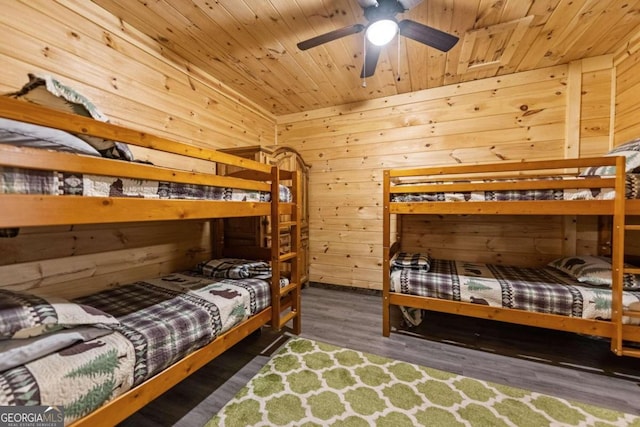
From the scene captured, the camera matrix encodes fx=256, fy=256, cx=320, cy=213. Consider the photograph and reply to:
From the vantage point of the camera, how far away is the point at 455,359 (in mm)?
1997

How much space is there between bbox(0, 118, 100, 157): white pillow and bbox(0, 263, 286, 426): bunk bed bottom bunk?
0.62 m

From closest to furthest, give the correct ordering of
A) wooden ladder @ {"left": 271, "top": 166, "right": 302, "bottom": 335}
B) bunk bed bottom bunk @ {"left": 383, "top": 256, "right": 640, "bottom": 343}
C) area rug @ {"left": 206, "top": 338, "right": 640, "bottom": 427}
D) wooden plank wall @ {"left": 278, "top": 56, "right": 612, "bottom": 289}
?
area rug @ {"left": 206, "top": 338, "right": 640, "bottom": 427} → bunk bed bottom bunk @ {"left": 383, "top": 256, "right": 640, "bottom": 343} → wooden ladder @ {"left": 271, "top": 166, "right": 302, "bottom": 335} → wooden plank wall @ {"left": 278, "top": 56, "right": 612, "bottom": 289}

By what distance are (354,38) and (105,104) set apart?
203 cm

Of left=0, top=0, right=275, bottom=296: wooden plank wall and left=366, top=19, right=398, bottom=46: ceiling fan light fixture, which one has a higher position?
left=366, top=19, right=398, bottom=46: ceiling fan light fixture

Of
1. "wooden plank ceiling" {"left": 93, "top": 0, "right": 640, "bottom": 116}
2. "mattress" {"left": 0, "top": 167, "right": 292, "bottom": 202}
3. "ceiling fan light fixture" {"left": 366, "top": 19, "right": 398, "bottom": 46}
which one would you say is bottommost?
"mattress" {"left": 0, "top": 167, "right": 292, "bottom": 202}

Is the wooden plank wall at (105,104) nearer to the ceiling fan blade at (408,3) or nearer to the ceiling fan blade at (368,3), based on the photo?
the ceiling fan blade at (368,3)

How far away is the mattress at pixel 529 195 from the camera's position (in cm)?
172

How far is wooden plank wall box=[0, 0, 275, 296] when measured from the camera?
60.1 inches

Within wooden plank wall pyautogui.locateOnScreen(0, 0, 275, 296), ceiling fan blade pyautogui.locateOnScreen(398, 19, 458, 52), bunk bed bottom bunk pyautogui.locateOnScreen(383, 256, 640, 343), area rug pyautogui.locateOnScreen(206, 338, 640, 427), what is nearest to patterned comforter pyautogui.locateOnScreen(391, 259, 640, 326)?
bunk bed bottom bunk pyautogui.locateOnScreen(383, 256, 640, 343)

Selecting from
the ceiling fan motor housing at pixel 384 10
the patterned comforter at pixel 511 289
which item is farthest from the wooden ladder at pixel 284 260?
the ceiling fan motor housing at pixel 384 10

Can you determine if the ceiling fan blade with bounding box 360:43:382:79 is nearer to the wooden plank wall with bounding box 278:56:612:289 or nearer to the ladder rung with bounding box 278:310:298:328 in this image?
the wooden plank wall with bounding box 278:56:612:289

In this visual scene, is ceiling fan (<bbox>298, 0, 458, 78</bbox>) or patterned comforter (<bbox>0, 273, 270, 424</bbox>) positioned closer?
patterned comforter (<bbox>0, 273, 270, 424</bbox>)

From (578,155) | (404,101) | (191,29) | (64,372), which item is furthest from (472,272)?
(191,29)

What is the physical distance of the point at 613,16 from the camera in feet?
6.31
